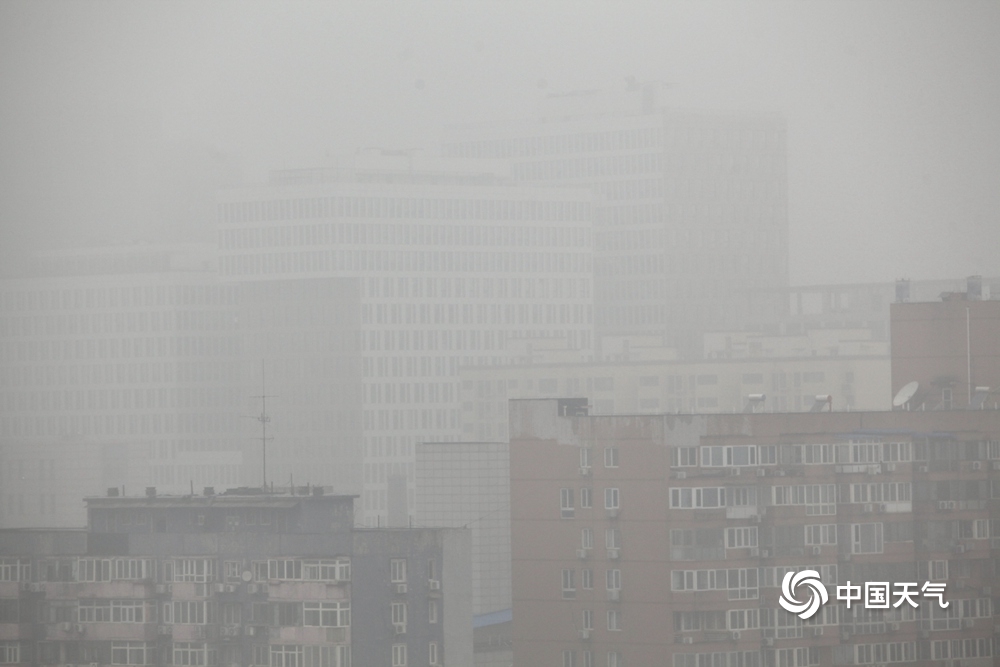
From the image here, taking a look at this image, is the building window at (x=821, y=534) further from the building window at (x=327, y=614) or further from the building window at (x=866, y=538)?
the building window at (x=327, y=614)

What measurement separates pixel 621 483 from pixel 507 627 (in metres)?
23.1

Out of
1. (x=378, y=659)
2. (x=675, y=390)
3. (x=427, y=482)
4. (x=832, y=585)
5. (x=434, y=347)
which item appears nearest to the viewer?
(x=378, y=659)

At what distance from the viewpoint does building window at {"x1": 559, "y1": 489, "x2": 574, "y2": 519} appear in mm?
88000

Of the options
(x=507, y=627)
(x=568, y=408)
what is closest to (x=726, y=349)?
(x=507, y=627)

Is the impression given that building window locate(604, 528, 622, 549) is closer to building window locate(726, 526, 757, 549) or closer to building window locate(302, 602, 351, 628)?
building window locate(726, 526, 757, 549)

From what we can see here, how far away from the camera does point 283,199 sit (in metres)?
200

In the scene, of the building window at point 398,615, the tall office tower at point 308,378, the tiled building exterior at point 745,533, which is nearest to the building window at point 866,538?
the tiled building exterior at point 745,533

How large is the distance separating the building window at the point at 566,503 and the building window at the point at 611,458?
188 centimetres

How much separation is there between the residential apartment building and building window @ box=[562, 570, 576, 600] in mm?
4029

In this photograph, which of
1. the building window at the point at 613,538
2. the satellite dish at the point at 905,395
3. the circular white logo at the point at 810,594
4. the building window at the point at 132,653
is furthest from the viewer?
the satellite dish at the point at 905,395

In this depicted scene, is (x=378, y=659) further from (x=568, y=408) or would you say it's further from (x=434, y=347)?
(x=434, y=347)

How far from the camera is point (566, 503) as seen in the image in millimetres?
88250

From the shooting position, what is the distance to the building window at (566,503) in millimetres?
→ 88000

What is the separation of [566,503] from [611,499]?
6.27 ft
